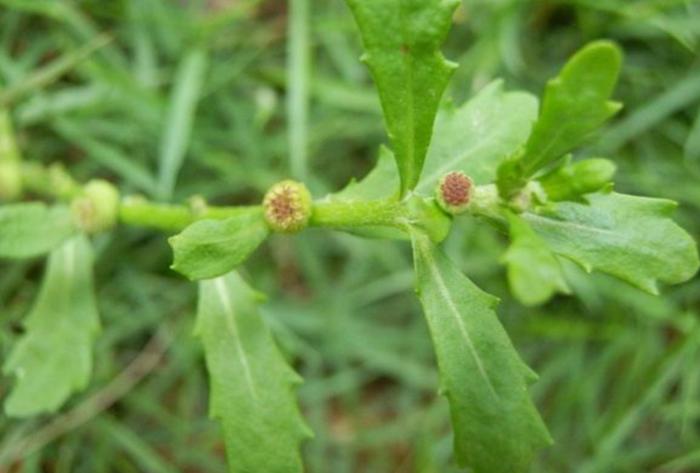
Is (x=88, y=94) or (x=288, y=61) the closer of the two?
(x=88, y=94)

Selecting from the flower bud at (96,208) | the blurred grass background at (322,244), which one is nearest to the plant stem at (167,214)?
the flower bud at (96,208)

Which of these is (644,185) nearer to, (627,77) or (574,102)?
(627,77)

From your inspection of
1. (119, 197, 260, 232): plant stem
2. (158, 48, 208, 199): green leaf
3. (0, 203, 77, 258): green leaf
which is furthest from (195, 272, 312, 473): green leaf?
(158, 48, 208, 199): green leaf

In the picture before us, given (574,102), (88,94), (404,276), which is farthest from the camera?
(404,276)

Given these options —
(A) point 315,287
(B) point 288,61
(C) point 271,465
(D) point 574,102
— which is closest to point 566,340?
(A) point 315,287

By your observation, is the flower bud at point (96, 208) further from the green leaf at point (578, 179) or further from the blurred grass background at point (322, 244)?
the green leaf at point (578, 179)

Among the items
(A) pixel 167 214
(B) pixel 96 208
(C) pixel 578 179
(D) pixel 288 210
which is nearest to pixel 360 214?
(D) pixel 288 210
